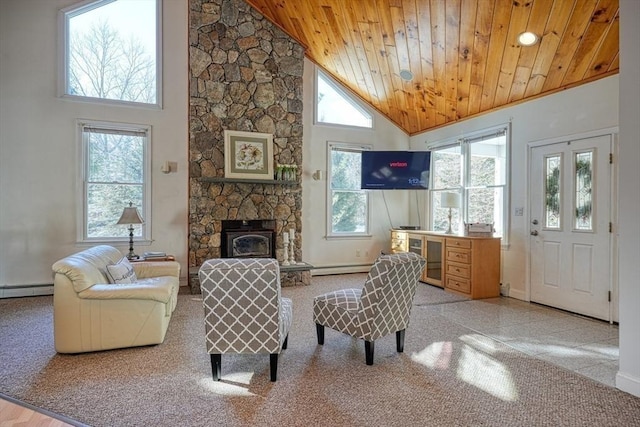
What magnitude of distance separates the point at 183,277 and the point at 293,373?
11.6 feet

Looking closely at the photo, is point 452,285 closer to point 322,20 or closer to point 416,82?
point 416,82

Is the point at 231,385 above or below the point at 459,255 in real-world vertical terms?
below

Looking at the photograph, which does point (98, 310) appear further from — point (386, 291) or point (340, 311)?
point (386, 291)

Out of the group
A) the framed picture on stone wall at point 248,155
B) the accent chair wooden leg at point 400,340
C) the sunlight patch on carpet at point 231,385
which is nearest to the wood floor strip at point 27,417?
the sunlight patch on carpet at point 231,385

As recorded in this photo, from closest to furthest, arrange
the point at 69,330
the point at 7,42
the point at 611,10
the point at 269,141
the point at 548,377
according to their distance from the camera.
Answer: the point at 548,377, the point at 69,330, the point at 611,10, the point at 7,42, the point at 269,141

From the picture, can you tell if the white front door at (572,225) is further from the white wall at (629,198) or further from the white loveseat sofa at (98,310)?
the white loveseat sofa at (98,310)

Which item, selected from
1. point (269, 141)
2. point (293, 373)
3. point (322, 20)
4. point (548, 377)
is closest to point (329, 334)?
point (293, 373)

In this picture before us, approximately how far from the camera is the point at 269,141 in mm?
5984

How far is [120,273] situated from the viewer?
3.51 metres

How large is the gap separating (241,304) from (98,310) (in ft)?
4.66

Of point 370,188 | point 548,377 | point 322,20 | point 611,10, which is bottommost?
point 548,377

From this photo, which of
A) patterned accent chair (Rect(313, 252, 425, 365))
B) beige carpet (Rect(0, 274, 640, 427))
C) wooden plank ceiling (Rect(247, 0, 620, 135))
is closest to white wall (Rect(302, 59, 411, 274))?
wooden plank ceiling (Rect(247, 0, 620, 135))

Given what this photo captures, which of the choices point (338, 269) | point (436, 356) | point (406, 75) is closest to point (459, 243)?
point (338, 269)

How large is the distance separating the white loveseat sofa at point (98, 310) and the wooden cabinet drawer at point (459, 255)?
3.86 meters
